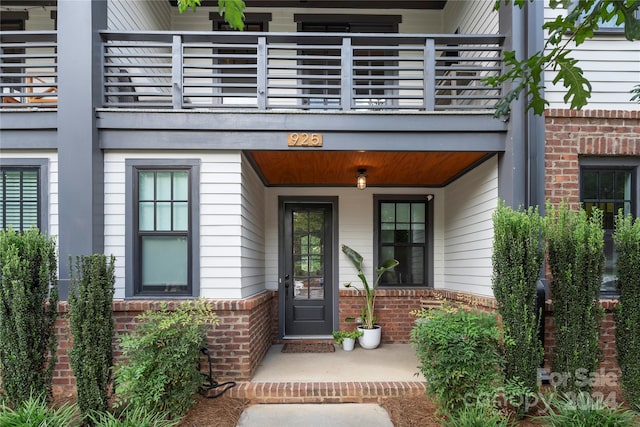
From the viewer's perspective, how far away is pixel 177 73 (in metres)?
4.41

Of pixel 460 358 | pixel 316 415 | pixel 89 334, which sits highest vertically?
pixel 89 334

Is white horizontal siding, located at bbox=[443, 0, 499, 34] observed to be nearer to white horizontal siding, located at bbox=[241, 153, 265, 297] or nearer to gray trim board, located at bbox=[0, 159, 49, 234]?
white horizontal siding, located at bbox=[241, 153, 265, 297]

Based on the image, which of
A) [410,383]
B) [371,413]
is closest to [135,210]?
[371,413]

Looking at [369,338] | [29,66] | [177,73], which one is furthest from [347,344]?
[29,66]

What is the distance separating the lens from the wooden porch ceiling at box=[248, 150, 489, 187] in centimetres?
476

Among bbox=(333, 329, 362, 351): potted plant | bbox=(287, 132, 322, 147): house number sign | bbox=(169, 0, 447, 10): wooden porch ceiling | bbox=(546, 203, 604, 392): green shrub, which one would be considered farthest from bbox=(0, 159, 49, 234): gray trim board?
bbox=(546, 203, 604, 392): green shrub

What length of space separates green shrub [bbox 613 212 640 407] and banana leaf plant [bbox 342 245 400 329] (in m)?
3.06

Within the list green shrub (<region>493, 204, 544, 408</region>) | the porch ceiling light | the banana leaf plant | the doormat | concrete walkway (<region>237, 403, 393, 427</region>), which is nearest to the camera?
green shrub (<region>493, 204, 544, 408</region>)

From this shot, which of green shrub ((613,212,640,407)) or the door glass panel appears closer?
green shrub ((613,212,640,407))

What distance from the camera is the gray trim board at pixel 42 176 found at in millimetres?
4402

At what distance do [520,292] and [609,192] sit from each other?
2179mm

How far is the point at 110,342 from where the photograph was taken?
3604mm

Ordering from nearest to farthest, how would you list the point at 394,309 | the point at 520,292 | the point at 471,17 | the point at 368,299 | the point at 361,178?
the point at 520,292
the point at 361,178
the point at 471,17
the point at 368,299
the point at 394,309

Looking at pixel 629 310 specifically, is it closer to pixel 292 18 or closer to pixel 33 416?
pixel 33 416
